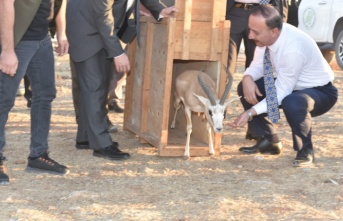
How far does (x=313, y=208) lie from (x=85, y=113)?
8.05 feet

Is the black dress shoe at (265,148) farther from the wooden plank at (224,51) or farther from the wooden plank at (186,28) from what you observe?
the wooden plank at (186,28)

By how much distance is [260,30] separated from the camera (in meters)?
6.21

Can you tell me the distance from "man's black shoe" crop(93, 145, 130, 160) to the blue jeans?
31.8 inches

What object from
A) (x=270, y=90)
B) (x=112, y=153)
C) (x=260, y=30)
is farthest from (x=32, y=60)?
(x=270, y=90)

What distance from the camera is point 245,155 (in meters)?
6.92

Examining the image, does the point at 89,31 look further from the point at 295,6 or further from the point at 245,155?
the point at 295,6

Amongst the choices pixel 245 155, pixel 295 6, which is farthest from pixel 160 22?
pixel 295 6

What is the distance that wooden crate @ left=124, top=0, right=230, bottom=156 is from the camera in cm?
652

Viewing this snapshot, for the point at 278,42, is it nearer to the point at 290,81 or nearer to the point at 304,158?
the point at 290,81

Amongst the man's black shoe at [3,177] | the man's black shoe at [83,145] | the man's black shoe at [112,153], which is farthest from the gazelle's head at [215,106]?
the man's black shoe at [3,177]

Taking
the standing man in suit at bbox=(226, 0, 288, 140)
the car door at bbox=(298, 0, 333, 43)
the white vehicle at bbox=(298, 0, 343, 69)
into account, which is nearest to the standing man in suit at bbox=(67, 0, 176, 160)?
the standing man in suit at bbox=(226, 0, 288, 140)

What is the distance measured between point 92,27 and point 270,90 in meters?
1.72

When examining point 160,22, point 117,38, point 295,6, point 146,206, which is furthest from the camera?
point 295,6

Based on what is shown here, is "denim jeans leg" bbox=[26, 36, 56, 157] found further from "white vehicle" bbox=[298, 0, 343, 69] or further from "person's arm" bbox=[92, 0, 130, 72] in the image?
"white vehicle" bbox=[298, 0, 343, 69]
